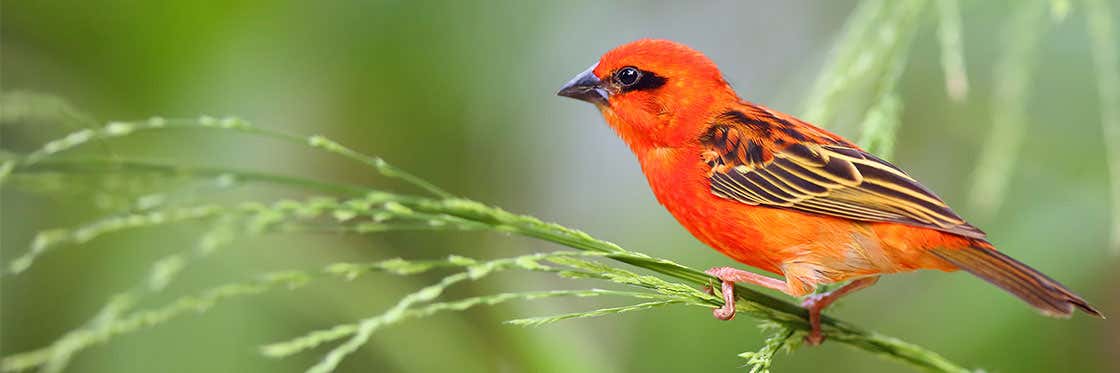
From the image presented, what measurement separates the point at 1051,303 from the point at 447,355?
1.95 meters

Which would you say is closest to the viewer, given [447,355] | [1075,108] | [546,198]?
[447,355]

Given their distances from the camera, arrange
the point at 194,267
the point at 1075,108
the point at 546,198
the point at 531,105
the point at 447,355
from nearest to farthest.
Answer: the point at 447,355 → the point at 194,267 → the point at 1075,108 → the point at 531,105 → the point at 546,198

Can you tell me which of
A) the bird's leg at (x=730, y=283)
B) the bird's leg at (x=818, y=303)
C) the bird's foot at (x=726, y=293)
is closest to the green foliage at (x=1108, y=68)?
the bird's leg at (x=818, y=303)

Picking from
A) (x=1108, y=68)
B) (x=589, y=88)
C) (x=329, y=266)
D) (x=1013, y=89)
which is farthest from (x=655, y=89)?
(x=329, y=266)

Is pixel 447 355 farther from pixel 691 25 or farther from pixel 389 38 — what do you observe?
pixel 691 25

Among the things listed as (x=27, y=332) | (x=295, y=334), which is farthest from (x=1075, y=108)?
(x=27, y=332)

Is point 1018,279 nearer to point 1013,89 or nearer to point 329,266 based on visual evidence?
point 1013,89

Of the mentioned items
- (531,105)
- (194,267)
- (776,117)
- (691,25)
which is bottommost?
(194,267)

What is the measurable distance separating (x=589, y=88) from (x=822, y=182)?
0.59 meters

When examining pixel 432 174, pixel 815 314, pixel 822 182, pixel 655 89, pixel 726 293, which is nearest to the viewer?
pixel 726 293

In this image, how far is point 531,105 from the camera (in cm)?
471

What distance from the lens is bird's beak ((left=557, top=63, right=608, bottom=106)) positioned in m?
2.53

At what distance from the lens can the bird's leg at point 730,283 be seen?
1777mm

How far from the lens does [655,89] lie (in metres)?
2.49
